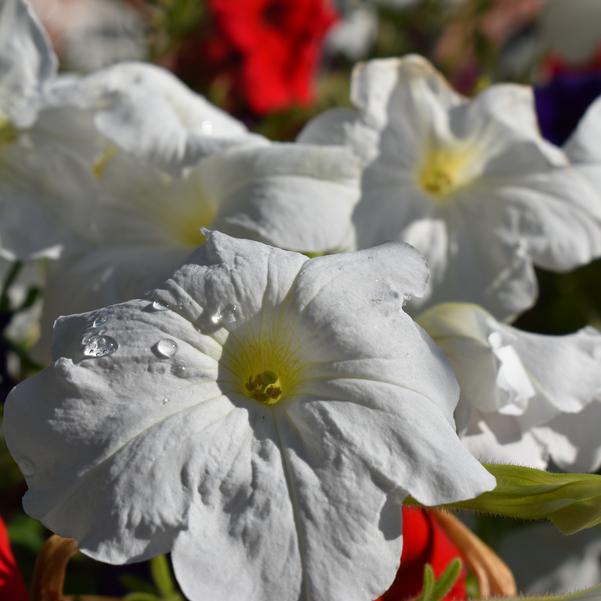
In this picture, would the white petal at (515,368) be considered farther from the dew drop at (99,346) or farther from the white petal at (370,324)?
the dew drop at (99,346)

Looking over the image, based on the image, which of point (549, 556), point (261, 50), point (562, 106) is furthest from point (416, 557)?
point (261, 50)

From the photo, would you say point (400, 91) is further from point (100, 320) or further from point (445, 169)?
point (100, 320)

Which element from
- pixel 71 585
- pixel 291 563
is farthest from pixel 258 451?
pixel 71 585

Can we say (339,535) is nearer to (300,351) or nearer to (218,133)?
(300,351)

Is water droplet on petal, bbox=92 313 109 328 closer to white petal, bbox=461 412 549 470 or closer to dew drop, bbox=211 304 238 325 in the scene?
dew drop, bbox=211 304 238 325

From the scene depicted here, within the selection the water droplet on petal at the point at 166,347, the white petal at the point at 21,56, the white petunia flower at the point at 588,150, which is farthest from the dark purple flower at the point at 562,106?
the water droplet on petal at the point at 166,347

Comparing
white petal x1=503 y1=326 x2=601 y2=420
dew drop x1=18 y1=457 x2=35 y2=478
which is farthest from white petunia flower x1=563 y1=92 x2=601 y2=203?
dew drop x1=18 y1=457 x2=35 y2=478
